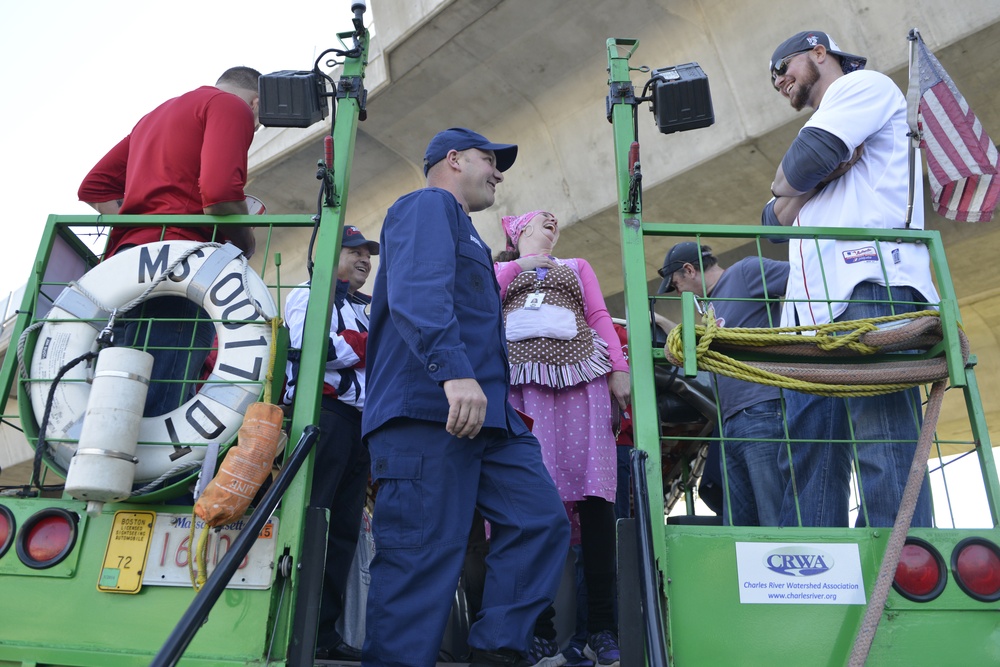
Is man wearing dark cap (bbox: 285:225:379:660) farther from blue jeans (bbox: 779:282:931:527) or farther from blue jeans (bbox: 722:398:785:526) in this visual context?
blue jeans (bbox: 779:282:931:527)

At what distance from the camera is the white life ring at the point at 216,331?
8.19 feet

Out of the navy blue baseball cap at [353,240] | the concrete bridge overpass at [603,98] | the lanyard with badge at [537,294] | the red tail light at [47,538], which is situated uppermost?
the concrete bridge overpass at [603,98]

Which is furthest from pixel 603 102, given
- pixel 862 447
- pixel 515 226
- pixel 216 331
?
pixel 216 331

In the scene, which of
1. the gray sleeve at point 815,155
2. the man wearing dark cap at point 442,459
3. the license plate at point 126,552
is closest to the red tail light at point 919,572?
the man wearing dark cap at point 442,459

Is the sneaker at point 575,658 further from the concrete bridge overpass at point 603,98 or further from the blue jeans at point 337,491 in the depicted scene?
the concrete bridge overpass at point 603,98

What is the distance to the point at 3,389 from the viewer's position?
267 cm

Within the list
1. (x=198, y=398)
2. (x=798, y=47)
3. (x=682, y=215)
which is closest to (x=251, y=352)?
(x=198, y=398)

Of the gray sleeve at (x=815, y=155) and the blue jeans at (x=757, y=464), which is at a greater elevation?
the gray sleeve at (x=815, y=155)

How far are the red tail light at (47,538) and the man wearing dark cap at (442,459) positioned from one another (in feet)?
2.78

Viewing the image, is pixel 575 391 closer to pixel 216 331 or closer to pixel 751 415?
pixel 751 415

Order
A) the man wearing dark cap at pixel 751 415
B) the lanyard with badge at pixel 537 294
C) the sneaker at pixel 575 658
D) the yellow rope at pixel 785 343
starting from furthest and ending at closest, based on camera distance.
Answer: the lanyard with badge at pixel 537 294 → the man wearing dark cap at pixel 751 415 → the sneaker at pixel 575 658 → the yellow rope at pixel 785 343

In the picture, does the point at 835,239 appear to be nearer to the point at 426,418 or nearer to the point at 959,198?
the point at 959,198

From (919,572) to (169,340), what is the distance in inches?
91.6

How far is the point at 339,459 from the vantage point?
3475mm
